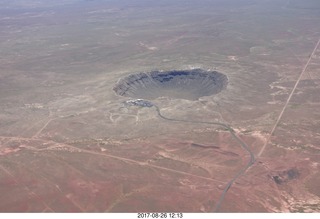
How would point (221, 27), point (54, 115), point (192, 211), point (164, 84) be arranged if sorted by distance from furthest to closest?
point (221, 27) < point (164, 84) < point (54, 115) < point (192, 211)

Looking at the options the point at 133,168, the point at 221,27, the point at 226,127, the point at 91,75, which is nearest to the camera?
the point at 133,168

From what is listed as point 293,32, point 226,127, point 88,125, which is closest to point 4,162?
point 88,125

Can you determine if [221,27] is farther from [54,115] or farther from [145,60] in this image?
A: [54,115]

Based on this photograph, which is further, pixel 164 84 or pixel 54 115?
pixel 164 84

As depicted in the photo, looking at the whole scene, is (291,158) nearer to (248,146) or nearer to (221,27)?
(248,146)

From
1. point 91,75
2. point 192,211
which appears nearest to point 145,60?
point 91,75

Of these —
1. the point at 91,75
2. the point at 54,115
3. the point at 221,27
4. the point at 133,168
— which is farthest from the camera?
the point at 221,27
